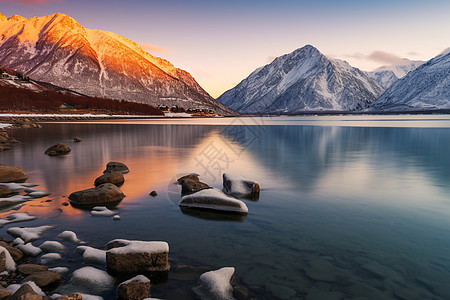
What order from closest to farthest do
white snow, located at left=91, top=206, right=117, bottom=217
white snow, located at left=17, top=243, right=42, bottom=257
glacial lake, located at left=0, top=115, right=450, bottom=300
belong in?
glacial lake, located at left=0, top=115, right=450, bottom=300 → white snow, located at left=17, top=243, right=42, bottom=257 → white snow, located at left=91, top=206, right=117, bottom=217

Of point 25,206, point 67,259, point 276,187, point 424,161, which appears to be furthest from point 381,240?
point 424,161

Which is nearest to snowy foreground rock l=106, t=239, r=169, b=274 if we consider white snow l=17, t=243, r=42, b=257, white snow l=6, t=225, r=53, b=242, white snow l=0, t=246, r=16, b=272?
white snow l=0, t=246, r=16, b=272

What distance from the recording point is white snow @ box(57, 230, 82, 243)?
10352mm

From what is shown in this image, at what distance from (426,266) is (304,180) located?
12.5m

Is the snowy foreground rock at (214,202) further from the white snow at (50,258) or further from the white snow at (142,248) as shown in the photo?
the white snow at (50,258)

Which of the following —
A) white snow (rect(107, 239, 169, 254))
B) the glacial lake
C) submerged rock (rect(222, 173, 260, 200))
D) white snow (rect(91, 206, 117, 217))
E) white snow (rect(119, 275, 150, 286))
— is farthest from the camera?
submerged rock (rect(222, 173, 260, 200))

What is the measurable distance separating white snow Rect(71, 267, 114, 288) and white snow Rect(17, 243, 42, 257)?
82.7 inches

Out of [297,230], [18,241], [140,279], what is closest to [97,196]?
[18,241]

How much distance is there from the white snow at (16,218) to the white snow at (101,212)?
227 centimetres

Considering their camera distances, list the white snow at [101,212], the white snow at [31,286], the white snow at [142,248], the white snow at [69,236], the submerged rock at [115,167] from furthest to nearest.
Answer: the submerged rock at [115,167], the white snow at [101,212], the white snow at [69,236], the white snow at [142,248], the white snow at [31,286]

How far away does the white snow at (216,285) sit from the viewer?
24.3 ft

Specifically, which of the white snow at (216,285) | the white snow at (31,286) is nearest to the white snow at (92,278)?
the white snow at (31,286)

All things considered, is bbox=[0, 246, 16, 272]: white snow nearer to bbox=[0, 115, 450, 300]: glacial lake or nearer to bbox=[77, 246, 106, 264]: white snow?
bbox=[0, 115, 450, 300]: glacial lake

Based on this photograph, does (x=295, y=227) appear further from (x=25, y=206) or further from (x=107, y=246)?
(x=25, y=206)
